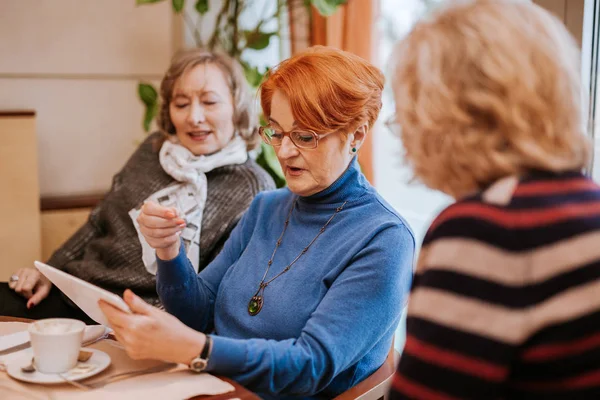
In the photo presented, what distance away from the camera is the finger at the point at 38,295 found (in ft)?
7.27

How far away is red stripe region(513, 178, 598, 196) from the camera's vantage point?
879mm

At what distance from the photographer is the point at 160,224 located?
1.53 m

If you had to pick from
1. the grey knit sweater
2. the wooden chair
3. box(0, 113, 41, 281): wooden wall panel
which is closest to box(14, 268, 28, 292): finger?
the grey knit sweater

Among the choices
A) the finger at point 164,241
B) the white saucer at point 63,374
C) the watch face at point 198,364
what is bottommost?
the white saucer at point 63,374

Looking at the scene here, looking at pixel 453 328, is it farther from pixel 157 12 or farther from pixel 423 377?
pixel 157 12

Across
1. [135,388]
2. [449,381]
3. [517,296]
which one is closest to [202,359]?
[135,388]

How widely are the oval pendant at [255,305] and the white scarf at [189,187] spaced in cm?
61

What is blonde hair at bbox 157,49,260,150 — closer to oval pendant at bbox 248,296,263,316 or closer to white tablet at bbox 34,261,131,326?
oval pendant at bbox 248,296,263,316

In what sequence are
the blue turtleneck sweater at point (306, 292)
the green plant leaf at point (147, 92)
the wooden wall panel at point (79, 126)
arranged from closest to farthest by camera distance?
the blue turtleneck sweater at point (306, 292) → the green plant leaf at point (147, 92) → the wooden wall panel at point (79, 126)

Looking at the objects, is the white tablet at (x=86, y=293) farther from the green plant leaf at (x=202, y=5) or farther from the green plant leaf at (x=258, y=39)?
the green plant leaf at (x=202, y=5)

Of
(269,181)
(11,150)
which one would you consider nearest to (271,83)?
(269,181)

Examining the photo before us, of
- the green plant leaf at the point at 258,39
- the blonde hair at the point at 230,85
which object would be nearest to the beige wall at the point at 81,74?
the green plant leaf at the point at 258,39

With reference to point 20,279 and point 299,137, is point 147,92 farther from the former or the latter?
point 299,137

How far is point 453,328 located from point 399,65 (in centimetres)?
39
